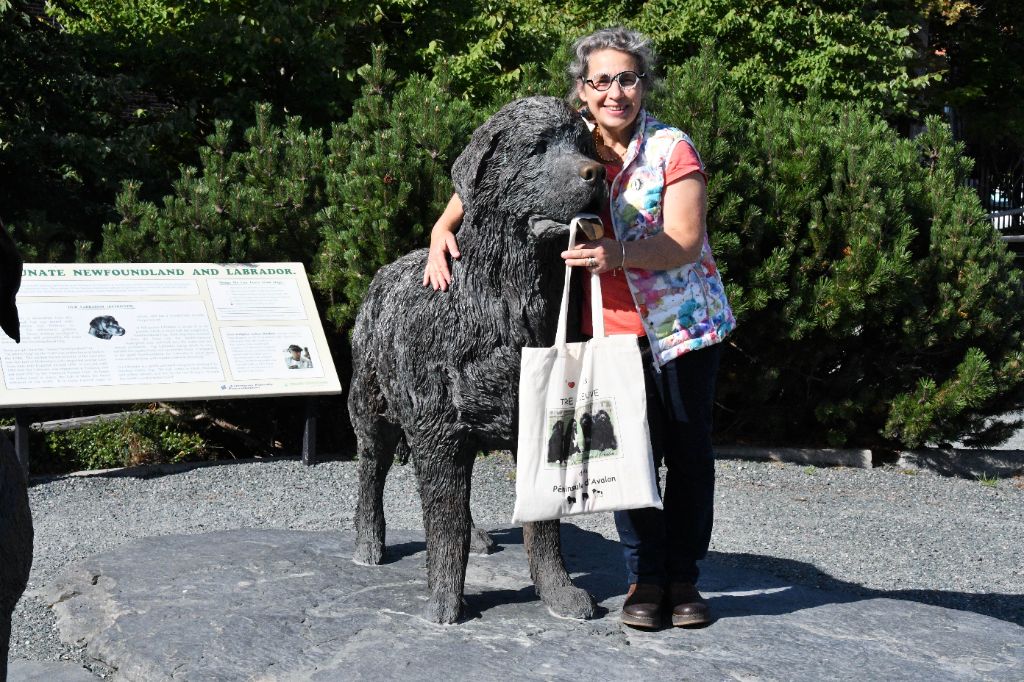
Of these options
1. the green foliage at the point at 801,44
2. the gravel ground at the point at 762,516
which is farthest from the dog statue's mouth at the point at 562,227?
the green foliage at the point at 801,44

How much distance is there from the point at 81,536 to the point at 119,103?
6541mm

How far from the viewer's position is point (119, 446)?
9.02 m

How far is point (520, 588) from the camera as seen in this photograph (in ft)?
14.1

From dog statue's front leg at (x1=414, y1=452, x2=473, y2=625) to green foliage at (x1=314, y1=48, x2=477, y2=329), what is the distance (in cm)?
404

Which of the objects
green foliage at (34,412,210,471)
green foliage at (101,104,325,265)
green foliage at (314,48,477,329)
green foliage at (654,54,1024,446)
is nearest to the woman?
green foliage at (654,54,1024,446)

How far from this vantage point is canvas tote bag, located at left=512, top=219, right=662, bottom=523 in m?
3.48

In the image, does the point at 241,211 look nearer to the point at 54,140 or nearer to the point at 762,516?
the point at 54,140

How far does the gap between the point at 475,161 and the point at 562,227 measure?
1.32 feet

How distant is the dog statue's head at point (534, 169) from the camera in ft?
11.2

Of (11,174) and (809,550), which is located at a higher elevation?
(11,174)

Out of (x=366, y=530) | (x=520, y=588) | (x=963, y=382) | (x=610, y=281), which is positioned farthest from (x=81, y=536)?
(x=963, y=382)

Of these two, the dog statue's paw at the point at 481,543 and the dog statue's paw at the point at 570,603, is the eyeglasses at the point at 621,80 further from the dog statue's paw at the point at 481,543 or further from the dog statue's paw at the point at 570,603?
the dog statue's paw at the point at 481,543

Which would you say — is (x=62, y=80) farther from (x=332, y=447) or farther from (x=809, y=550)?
(x=809, y=550)

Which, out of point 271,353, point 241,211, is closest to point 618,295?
point 271,353
